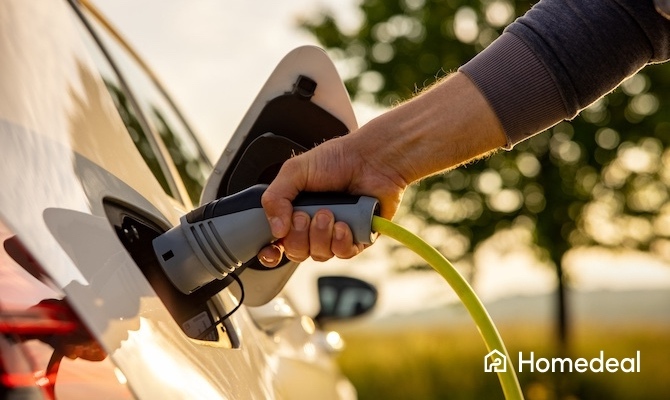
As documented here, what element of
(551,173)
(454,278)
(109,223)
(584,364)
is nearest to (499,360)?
(454,278)

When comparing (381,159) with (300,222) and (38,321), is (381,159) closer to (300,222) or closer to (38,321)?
(300,222)

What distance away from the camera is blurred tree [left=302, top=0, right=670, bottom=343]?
16.2 m

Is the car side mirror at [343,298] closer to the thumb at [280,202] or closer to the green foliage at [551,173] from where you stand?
the thumb at [280,202]

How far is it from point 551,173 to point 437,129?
1421 centimetres

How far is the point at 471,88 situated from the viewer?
2572 millimetres

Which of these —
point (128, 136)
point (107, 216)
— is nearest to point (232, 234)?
point (128, 136)

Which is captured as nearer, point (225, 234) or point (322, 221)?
point (225, 234)

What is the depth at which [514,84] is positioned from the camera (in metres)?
2.57

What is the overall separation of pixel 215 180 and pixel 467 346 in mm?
12380

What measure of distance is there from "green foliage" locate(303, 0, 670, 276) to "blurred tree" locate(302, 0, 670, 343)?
15 mm

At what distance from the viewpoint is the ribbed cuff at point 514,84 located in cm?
257

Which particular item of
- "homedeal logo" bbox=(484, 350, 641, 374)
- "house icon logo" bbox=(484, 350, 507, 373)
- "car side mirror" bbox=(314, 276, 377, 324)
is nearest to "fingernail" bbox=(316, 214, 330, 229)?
"house icon logo" bbox=(484, 350, 507, 373)

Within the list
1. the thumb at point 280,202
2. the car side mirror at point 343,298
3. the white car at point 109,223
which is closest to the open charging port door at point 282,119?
the white car at point 109,223

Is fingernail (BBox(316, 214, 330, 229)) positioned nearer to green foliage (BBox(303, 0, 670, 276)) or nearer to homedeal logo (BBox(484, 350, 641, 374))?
homedeal logo (BBox(484, 350, 641, 374))
